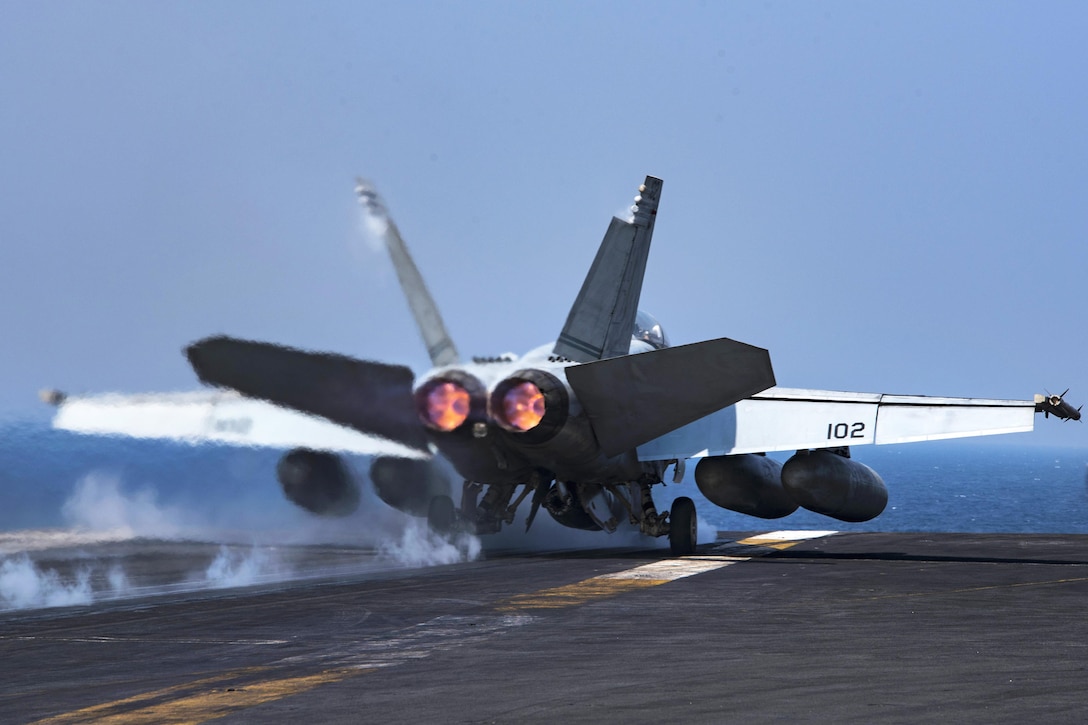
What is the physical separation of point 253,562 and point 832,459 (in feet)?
38.3

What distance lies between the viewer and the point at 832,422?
24.1 m

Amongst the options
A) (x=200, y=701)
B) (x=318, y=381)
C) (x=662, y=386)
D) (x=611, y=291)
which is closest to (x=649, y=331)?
(x=611, y=291)

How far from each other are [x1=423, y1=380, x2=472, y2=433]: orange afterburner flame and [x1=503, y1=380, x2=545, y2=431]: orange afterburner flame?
684 mm

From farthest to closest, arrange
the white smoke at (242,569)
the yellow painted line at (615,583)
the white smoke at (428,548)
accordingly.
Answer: the white smoke at (428,548), the white smoke at (242,569), the yellow painted line at (615,583)

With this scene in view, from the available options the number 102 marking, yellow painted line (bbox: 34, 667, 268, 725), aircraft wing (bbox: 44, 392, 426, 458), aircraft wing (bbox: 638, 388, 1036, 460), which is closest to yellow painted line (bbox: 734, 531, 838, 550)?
aircraft wing (bbox: 638, 388, 1036, 460)

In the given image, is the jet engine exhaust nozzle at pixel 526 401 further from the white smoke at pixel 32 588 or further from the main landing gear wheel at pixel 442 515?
the white smoke at pixel 32 588

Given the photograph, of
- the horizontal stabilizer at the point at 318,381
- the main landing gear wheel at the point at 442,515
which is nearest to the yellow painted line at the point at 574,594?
the horizontal stabilizer at the point at 318,381

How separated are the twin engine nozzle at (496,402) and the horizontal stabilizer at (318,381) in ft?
1.15

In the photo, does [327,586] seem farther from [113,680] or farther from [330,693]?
[330,693]

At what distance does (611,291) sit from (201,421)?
8347 millimetres

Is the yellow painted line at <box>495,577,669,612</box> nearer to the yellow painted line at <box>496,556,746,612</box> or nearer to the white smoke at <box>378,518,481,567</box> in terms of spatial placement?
the yellow painted line at <box>496,556,746,612</box>

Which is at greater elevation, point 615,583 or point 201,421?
point 201,421

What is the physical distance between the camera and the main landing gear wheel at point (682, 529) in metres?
25.0

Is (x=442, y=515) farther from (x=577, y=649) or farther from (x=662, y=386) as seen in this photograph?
(x=577, y=649)
